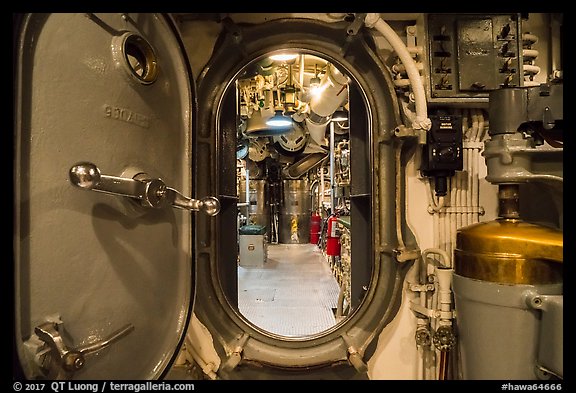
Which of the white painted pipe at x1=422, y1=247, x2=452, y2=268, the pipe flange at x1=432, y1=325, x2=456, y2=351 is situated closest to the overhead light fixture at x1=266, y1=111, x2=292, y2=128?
the white painted pipe at x1=422, y1=247, x2=452, y2=268

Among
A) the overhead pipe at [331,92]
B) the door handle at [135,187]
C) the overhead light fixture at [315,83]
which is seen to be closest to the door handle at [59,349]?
the door handle at [135,187]

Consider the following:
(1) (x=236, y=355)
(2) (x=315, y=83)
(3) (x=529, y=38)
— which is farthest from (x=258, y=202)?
(3) (x=529, y=38)

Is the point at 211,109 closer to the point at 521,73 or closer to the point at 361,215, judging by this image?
the point at 361,215

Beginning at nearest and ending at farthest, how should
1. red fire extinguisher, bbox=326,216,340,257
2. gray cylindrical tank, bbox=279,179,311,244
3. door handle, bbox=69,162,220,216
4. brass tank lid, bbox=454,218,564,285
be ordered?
door handle, bbox=69,162,220,216 → brass tank lid, bbox=454,218,564,285 → red fire extinguisher, bbox=326,216,340,257 → gray cylindrical tank, bbox=279,179,311,244

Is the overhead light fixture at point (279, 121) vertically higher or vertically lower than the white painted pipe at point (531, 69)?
higher

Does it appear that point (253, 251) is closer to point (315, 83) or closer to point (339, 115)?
point (339, 115)

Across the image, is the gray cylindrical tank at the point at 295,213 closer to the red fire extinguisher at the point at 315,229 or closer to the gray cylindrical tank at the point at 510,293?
the red fire extinguisher at the point at 315,229

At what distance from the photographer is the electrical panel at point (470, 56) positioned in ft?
4.42

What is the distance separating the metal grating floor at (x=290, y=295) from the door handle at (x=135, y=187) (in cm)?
173

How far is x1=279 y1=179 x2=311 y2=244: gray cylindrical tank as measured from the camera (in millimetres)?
8508

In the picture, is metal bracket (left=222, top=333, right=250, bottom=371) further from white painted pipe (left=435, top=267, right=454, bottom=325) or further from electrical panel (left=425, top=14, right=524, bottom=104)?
electrical panel (left=425, top=14, right=524, bottom=104)

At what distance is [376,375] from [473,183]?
1.05m

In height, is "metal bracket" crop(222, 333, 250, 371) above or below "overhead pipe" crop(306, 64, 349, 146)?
below

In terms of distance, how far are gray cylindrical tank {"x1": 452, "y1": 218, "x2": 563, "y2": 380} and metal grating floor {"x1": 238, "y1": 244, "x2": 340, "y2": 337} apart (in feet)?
4.73
